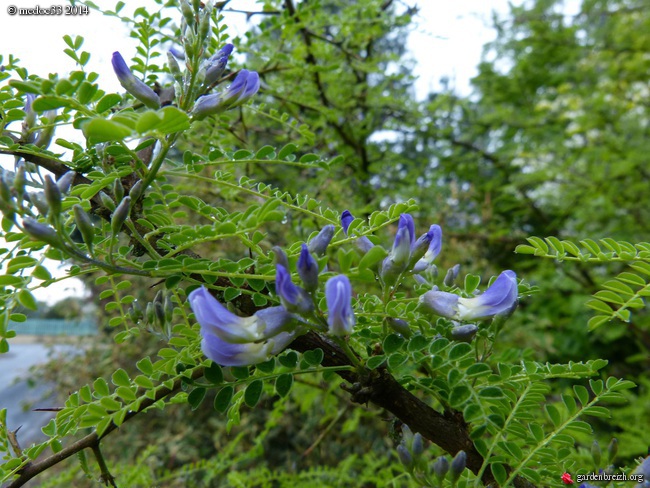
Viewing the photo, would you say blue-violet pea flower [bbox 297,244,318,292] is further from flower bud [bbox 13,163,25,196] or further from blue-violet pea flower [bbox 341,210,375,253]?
flower bud [bbox 13,163,25,196]

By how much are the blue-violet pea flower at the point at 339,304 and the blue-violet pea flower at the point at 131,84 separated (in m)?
0.32

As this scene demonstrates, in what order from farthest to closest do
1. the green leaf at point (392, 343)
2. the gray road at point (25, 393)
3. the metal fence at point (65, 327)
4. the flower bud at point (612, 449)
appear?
the metal fence at point (65, 327) → the gray road at point (25, 393) → the flower bud at point (612, 449) → the green leaf at point (392, 343)

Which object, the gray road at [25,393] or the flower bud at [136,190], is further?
the gray road at [25,393]

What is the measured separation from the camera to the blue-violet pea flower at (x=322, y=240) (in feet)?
1.88

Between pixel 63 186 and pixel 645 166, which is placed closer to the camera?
pixel 63 186

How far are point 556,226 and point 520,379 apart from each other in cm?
277

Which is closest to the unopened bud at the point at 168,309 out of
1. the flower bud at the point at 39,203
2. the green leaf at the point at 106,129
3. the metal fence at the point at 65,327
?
the flower bud at the point at 39,203

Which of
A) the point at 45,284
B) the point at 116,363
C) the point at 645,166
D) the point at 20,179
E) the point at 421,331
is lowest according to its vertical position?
the point at 116,363

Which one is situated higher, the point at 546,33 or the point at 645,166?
the point at 546,33

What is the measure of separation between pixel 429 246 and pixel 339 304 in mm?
210

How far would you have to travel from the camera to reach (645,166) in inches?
116

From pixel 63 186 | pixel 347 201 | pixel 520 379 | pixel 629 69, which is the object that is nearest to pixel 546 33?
pixel 629 69

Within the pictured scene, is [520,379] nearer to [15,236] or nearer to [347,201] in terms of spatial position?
[15,236]

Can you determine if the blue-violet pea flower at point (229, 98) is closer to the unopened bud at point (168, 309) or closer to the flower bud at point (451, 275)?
the unopened bud at point (168, 309)
